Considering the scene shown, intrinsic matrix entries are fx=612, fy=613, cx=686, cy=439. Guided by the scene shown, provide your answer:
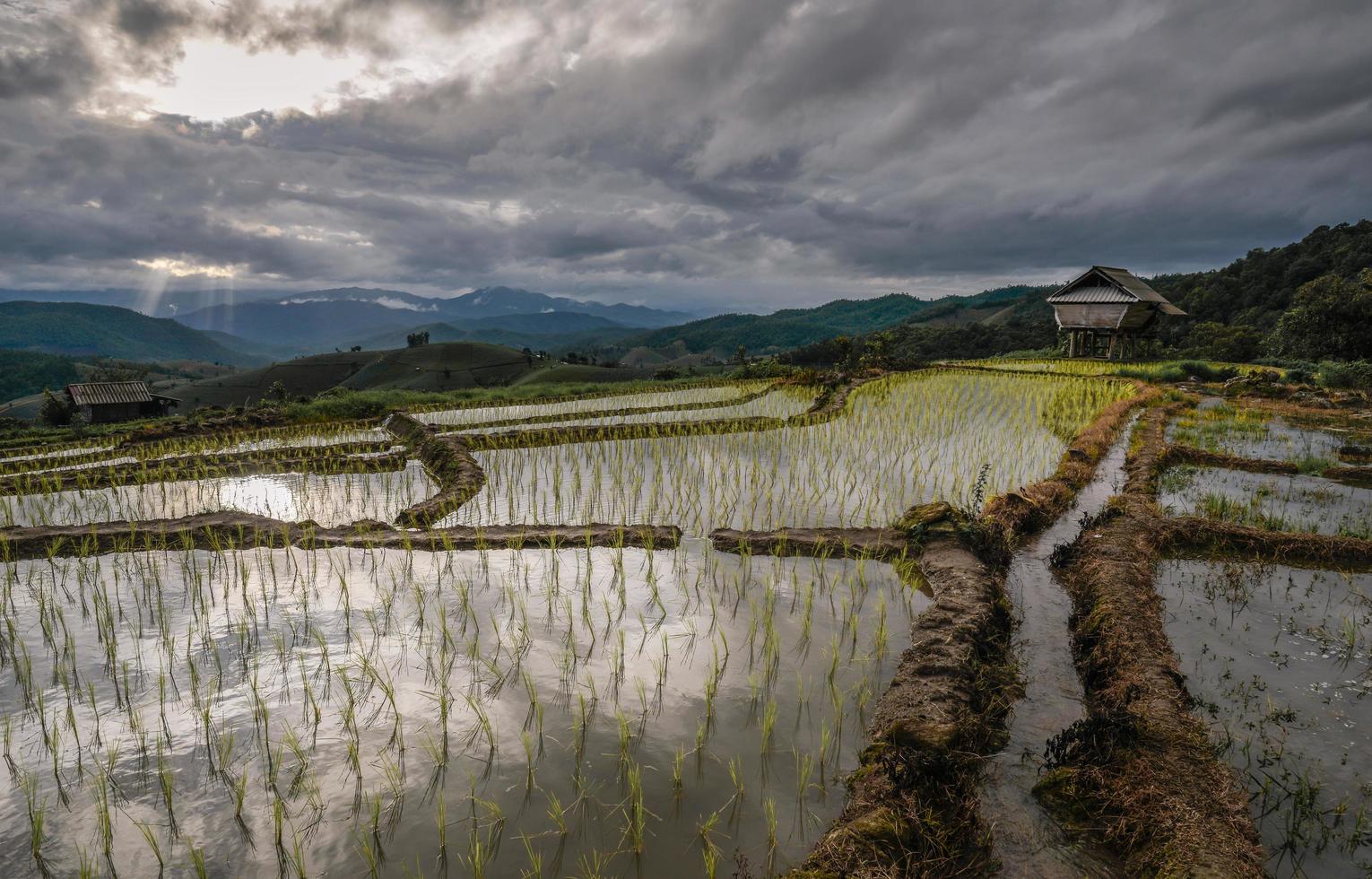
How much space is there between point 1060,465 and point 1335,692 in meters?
4.93

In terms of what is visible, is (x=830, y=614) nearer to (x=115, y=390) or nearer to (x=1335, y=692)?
(x=1335, y=692)

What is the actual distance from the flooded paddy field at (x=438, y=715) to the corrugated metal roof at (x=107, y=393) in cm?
5026

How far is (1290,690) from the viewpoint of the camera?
3164 millimetres

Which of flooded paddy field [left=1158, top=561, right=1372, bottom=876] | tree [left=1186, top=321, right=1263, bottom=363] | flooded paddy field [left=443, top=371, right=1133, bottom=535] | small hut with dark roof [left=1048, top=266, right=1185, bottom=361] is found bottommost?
flooded paddy field [left=1158, top=561, right=1372, bottom=876]

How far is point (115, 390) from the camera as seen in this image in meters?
43.0

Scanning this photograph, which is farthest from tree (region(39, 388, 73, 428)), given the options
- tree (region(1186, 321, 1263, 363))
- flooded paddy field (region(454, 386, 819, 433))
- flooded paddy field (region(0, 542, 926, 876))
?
tree (region(1186, 321, 1263, 363))

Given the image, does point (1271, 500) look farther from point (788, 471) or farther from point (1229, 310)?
point (1229, 310)

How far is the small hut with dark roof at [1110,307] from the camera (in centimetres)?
2302

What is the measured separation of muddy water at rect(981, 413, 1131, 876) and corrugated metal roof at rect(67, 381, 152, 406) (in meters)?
55.6

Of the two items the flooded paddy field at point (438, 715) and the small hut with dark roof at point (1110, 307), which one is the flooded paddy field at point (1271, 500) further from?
the small hut with dark roof at point (1110, 307)

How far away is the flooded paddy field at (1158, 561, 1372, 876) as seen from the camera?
90.7 inches

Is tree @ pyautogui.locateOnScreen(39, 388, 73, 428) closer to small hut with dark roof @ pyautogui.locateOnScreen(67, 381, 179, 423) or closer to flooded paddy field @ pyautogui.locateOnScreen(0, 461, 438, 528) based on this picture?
small hut with dark roof @ pyautogui.locateOnScreen(67, 381, 179, 423)

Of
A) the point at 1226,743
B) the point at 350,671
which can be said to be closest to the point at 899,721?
the point at 1226,743

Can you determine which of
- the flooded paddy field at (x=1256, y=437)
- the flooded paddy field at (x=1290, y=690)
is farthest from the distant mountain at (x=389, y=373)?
the flooded paddy field at (x=1290, y=690)
